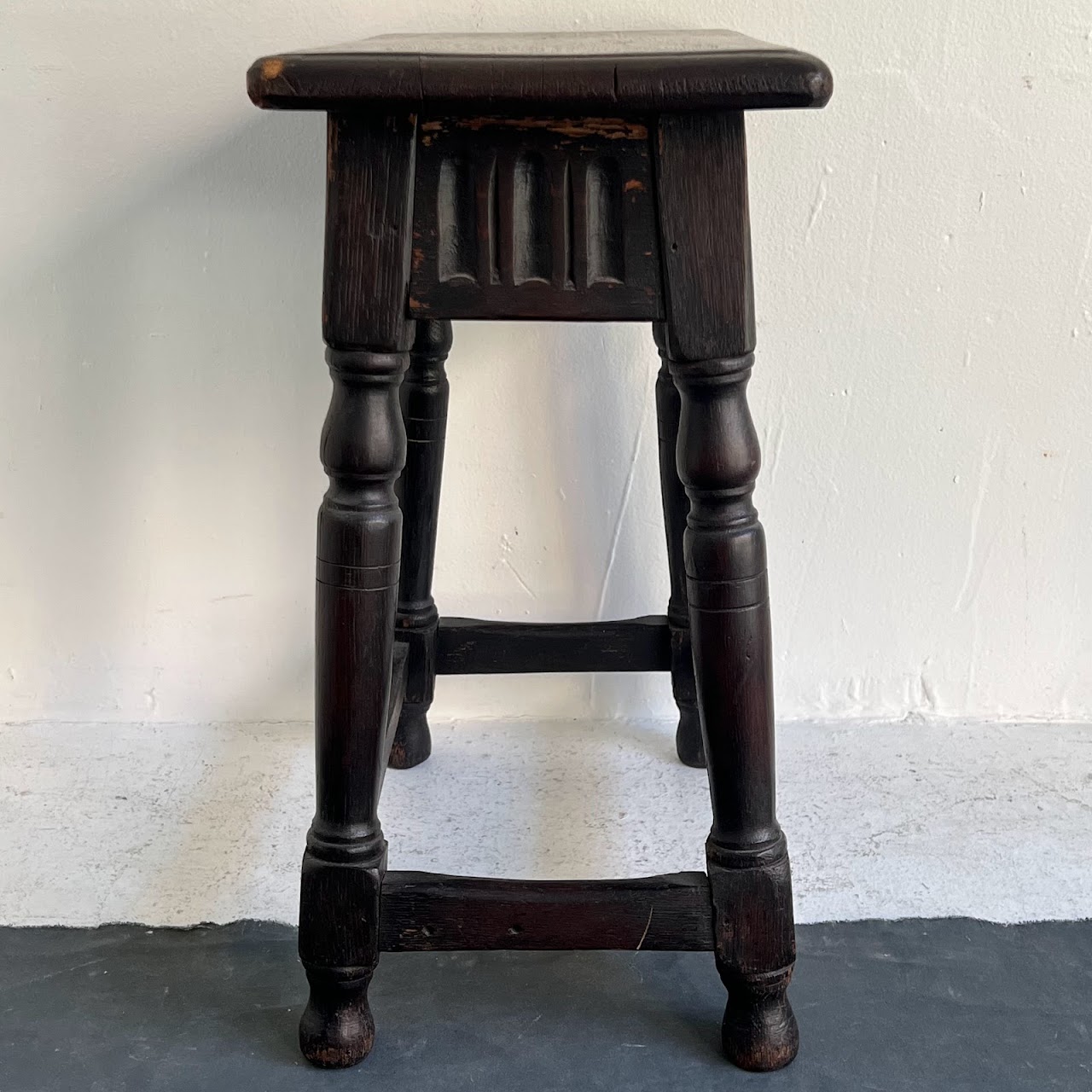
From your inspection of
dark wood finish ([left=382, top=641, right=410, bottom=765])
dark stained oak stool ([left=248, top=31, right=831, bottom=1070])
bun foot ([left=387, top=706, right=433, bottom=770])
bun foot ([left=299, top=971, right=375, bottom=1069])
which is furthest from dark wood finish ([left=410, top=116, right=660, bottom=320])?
bun foot ([left=387, top=706, right=433, bottom=770])

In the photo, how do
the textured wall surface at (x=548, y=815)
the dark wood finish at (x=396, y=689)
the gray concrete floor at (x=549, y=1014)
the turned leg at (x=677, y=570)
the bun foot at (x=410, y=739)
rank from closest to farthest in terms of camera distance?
the gray concrete floor at (x=549, y=1014)
the dark wood finish at (x=396, y=689)
the textured wall surface at (x=548, y=815)
the turned leg at (x=677, y=570)
the bun foot at (x=410, y=739)

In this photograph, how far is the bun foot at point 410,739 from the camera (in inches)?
54.4

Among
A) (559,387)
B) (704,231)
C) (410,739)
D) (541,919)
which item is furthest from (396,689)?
(704,231)

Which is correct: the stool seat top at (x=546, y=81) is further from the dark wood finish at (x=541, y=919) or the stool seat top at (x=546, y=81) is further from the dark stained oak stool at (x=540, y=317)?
the dark wood finish at (x=541, y=919)

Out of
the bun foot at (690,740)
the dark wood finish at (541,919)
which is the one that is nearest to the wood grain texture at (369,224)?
the dark wood finish at (541,919)

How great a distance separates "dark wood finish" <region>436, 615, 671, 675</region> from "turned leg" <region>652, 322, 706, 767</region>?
0.05ft

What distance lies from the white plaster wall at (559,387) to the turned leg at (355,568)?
0.53 m

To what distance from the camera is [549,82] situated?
0.83 metres

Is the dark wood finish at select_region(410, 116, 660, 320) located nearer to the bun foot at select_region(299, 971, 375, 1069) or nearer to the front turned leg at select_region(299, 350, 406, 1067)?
the front turned leg at select_region(299, 350, 406, 1067)

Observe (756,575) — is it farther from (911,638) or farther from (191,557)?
(191,557)

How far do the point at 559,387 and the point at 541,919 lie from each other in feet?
2.17

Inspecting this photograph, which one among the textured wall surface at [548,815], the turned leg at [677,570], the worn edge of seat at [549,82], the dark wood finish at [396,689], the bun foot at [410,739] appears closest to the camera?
the worn edge of seat at [549,82]

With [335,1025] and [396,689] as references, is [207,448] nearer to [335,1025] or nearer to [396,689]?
[396,689]

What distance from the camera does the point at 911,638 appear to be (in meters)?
1.52
